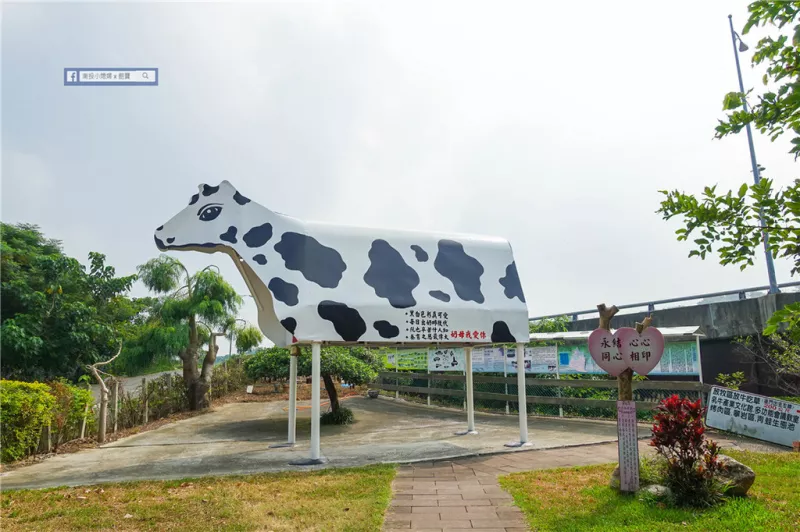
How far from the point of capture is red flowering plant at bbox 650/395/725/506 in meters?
5.16

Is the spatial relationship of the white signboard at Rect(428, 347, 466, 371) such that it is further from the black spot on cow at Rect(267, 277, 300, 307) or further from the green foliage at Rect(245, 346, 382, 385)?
the black spot on cow at Rect(267, 277, 300, 307)

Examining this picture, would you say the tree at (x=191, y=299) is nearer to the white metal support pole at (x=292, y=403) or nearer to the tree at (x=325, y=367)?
the tree at (x=325, y=367)

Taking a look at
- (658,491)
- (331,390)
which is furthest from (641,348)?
(331,390)

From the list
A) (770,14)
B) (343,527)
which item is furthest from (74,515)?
(770,14)

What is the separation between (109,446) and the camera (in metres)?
10.2

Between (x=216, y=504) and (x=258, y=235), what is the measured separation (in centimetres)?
444

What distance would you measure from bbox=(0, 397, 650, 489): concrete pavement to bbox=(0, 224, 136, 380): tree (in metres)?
3.92

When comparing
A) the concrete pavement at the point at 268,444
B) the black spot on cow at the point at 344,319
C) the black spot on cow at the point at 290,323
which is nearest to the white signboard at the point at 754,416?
the concrete pavement at the point at 268,444

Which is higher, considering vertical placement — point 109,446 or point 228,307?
point 228,307

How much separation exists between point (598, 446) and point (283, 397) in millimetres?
15259

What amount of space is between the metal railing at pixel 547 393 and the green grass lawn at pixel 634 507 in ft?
13.2

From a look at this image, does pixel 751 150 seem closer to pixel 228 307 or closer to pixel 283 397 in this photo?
pixel 228 307

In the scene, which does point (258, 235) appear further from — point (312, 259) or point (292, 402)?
point (292, 402)

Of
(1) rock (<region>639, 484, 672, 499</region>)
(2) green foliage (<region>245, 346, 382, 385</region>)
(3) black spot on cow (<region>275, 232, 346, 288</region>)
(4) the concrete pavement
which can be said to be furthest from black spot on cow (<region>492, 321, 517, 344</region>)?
(2) green foliage (<region>245, 346, 382, 385</region>)
